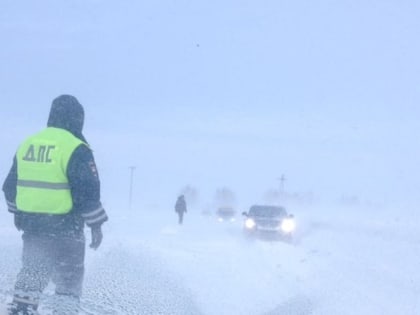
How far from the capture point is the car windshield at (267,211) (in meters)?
27.0

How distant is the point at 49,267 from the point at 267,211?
21.7 meters

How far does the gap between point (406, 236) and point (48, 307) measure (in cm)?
3229

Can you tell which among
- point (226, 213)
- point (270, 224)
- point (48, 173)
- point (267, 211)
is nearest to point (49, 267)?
point (48, 173)

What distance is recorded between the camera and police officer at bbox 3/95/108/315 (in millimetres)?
5805

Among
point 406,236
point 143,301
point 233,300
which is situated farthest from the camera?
point 406,236

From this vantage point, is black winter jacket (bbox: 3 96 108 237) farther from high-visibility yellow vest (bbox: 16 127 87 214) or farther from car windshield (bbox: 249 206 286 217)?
car windshield (bbox: 249 206 286 217)

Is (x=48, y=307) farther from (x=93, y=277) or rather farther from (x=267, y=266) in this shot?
(x=267, y=266)

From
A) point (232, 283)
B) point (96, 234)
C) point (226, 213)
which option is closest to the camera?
→ point (96, 234)

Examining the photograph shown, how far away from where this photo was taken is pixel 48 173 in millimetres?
5844

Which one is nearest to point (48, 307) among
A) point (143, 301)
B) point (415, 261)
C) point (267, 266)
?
point (143, 301)

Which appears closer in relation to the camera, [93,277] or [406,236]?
[93,277]

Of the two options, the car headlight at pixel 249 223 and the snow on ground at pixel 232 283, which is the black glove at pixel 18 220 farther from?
the car headlight at pixel 249 223

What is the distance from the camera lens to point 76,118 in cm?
606

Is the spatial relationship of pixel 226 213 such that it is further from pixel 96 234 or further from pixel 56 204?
pixel 56 204
